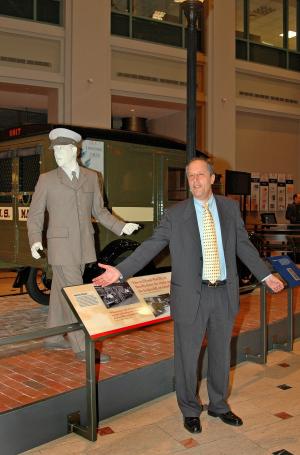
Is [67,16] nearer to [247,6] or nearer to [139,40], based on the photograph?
[139,40]

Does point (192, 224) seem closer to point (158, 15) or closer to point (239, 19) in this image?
point (158, 15)

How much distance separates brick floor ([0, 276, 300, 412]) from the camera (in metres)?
3.98

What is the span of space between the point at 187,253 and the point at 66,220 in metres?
1.54

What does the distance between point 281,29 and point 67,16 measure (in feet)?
27.0

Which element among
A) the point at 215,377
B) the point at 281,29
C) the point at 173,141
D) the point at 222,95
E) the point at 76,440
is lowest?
the point at 76,440

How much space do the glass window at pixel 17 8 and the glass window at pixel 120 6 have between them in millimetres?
2328

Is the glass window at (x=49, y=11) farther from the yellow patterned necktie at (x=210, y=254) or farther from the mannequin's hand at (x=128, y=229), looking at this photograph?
the yellow patterned necktie at (x=210, y=254)

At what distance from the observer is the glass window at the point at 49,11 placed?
12.4m

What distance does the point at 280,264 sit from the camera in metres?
5.66

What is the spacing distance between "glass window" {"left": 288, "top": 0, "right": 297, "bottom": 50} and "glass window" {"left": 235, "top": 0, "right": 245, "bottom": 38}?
2.14m

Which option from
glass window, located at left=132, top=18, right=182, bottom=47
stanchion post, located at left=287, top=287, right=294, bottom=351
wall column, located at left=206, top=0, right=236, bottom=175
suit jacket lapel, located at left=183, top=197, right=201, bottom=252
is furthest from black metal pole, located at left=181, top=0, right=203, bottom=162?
wall column, located at left=206, top=0, right=236, bottom=175

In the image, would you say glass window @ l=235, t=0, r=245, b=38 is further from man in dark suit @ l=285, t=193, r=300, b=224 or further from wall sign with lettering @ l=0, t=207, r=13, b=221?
wall sign with lettering @ l=0, t=207, r=13, b=221

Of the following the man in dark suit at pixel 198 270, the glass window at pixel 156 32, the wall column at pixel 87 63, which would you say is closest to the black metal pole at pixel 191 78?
the man in dark suit at pixel 198 270

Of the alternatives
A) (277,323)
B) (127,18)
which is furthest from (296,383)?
(127,18)
